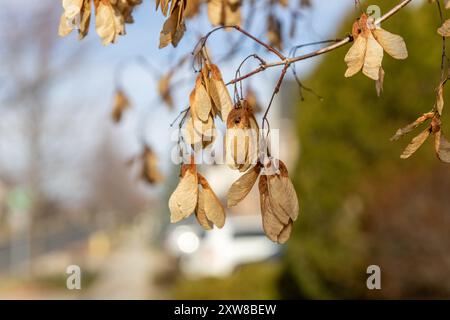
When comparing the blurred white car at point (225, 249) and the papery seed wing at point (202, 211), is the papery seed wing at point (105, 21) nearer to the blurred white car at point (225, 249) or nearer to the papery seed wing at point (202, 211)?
the papery seed wing at point (202, 211)

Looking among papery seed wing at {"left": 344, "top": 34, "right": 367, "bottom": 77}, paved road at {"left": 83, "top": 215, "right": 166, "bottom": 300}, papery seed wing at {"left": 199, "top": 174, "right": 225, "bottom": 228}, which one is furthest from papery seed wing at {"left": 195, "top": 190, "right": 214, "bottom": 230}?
paved road at {"left": 83, "top": 215, "right": 166, "bottom": 300}

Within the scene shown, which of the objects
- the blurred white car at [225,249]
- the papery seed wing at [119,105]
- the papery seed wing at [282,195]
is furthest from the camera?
the blurred white car at [225,249]

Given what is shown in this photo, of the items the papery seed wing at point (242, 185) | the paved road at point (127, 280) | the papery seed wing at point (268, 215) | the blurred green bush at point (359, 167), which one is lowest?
the papery seed wing at point (268, 215)

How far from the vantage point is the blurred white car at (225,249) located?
578 inches

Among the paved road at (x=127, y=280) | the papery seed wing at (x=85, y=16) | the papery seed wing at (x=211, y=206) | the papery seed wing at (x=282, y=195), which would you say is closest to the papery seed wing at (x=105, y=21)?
the papery seed wing at (x=85, y=16)

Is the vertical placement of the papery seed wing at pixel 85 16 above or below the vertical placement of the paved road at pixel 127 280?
below

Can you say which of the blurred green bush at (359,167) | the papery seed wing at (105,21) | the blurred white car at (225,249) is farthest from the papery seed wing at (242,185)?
the blurred white car at (225,249)

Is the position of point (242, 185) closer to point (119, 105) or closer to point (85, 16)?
point (85, 16)

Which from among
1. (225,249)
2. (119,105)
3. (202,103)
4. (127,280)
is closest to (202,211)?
(202,103)

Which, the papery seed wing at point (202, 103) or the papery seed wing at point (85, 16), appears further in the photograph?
the papery seed wing at point (85, 16)

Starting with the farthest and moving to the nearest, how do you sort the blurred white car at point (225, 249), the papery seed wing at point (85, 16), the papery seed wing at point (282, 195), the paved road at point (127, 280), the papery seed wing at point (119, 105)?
the blurred white car at point (225, 249) → the paved road at point (127, 280) → the papery seed wing at point (119, 105) → the papery seed wing at point (85, 16) → the papery seed wing at point (282, 195)
